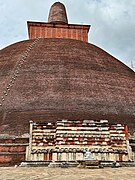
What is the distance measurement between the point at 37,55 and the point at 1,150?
6.10 metres

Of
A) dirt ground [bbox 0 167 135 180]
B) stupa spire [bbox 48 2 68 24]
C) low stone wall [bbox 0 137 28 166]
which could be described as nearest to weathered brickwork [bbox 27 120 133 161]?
low stone wall [bbox 0 137 28 166]

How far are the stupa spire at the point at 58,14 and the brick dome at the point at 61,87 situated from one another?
679cm

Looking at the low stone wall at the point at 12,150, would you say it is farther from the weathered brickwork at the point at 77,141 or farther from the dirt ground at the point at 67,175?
the dirt ground at the point at 67,175

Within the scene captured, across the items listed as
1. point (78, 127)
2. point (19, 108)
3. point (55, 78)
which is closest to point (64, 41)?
point (55, 78)

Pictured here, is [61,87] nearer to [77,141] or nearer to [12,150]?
[77,141]

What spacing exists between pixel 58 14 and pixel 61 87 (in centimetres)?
1162

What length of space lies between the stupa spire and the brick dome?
267 inches

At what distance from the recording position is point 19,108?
1051 cm

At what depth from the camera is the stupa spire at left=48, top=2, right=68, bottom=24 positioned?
68.5 ft

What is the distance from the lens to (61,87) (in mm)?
11398

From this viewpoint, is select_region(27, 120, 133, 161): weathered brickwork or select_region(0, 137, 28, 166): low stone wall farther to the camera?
select_region(0, 137, 28, 166): low stone wall

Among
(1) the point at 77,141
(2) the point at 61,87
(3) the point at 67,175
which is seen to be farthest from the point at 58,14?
(3) the point at 67,175

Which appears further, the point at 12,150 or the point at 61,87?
the point at 61,87

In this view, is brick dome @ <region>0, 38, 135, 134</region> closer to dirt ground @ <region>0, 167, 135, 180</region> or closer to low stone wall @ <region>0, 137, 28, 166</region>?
low stone wall @ <region>0, 137, 28, 166</region>
